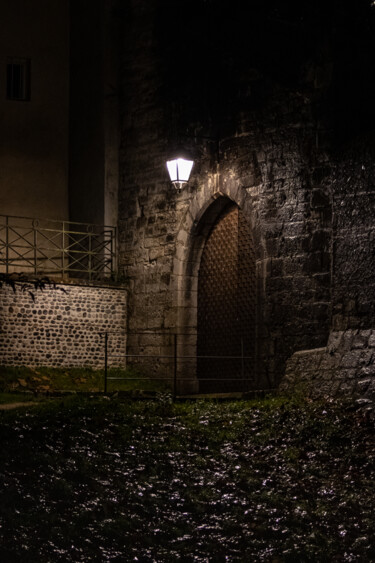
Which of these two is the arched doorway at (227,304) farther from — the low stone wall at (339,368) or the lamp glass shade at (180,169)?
the low stone wall at (339,368)

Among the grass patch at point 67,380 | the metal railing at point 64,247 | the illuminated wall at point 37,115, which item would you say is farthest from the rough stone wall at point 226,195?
the illuminated wall at point 37,115

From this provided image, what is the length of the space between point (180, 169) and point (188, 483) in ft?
27.7

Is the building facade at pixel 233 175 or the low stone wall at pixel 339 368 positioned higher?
the building facade at pixel 233 175

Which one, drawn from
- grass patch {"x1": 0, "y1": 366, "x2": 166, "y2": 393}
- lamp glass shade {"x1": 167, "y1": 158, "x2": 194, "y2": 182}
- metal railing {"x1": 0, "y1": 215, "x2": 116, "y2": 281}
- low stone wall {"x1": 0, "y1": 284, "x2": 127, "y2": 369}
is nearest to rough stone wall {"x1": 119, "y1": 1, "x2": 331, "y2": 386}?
lamp glass shade {"x1": 167, "y1": 158, "x2": 194, "y2": 182}

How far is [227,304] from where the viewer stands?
57.9ft

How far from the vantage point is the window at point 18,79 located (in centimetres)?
2102

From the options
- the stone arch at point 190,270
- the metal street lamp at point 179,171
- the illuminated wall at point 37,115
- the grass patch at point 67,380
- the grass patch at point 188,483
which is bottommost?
the grass patch at point 188,483

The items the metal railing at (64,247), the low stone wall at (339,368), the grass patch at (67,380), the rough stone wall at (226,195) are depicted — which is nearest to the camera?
the low stone wall at (339,368)

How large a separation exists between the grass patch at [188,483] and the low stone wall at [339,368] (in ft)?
1.07

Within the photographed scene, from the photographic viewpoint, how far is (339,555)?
8742mm

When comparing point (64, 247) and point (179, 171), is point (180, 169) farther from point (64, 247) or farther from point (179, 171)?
point (64, 247)

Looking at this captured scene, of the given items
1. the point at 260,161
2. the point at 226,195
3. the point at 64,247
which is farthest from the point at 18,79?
the point at 260,161

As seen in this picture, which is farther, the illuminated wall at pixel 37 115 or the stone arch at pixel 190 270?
the illuminated wall at pixel 37 115

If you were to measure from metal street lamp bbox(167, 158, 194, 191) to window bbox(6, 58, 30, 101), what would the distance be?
15.3ft
